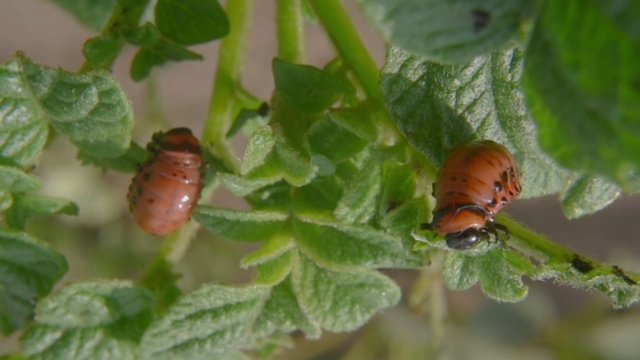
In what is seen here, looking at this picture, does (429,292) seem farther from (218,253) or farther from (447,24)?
(218,253)

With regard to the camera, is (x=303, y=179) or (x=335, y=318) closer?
(x=303, y=179)

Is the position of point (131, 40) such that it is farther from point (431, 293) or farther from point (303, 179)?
point (431, 293)

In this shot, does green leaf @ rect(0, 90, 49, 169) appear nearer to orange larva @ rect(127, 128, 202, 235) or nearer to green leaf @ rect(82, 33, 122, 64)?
green leaf @ rect(82, 33, 122, 64)

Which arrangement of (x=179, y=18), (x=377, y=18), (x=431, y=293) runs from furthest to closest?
(x=431, y=293) → (x=179, y=18) → (x=377, y=18)

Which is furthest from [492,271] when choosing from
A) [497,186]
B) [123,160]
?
[123,160]

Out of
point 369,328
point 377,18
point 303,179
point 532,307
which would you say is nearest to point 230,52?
point 303,179
